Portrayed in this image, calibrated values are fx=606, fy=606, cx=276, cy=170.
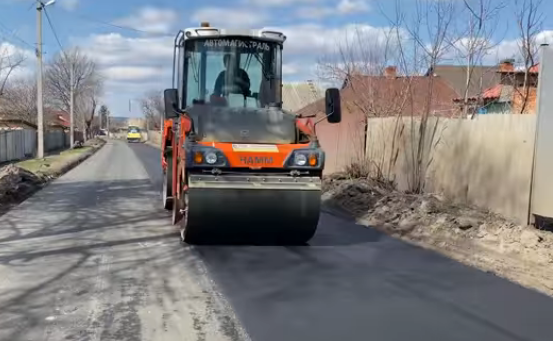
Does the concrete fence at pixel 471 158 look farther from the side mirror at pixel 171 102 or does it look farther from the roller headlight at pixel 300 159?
the side mirror at pixel 171 102

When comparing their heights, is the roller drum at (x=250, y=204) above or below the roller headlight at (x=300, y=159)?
below

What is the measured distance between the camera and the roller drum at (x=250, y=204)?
321 inches

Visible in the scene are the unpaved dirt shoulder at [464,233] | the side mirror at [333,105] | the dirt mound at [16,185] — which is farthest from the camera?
the dirt mound at [16,185]

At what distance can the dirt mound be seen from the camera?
14.9 metres

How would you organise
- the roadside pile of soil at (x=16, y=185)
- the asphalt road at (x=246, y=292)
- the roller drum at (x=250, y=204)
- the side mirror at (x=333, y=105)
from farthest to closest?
the roadside pile of soil at (x=16, y=185) < the side mirror at (x=333, y=105) < the roller drum at (x=250, y=204) < the asphalt road at (x=246, y=292)

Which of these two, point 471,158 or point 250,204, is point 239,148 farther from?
point 471,158

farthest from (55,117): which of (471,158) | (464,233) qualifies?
(464,233)

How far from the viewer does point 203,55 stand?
9914 mm

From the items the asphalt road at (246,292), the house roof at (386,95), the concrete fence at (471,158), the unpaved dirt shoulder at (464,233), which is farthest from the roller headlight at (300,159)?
the house roof at (386,95)

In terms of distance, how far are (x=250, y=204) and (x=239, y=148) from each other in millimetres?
780

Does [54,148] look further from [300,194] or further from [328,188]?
[300,194]

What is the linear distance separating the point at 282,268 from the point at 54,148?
5029 centimetres

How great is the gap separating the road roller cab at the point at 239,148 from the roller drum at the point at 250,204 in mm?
13

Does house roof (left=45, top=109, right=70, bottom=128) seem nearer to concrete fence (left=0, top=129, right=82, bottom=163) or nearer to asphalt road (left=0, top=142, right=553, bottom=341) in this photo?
concrete fence (left=0, top=129, right=82, bottom=163)
